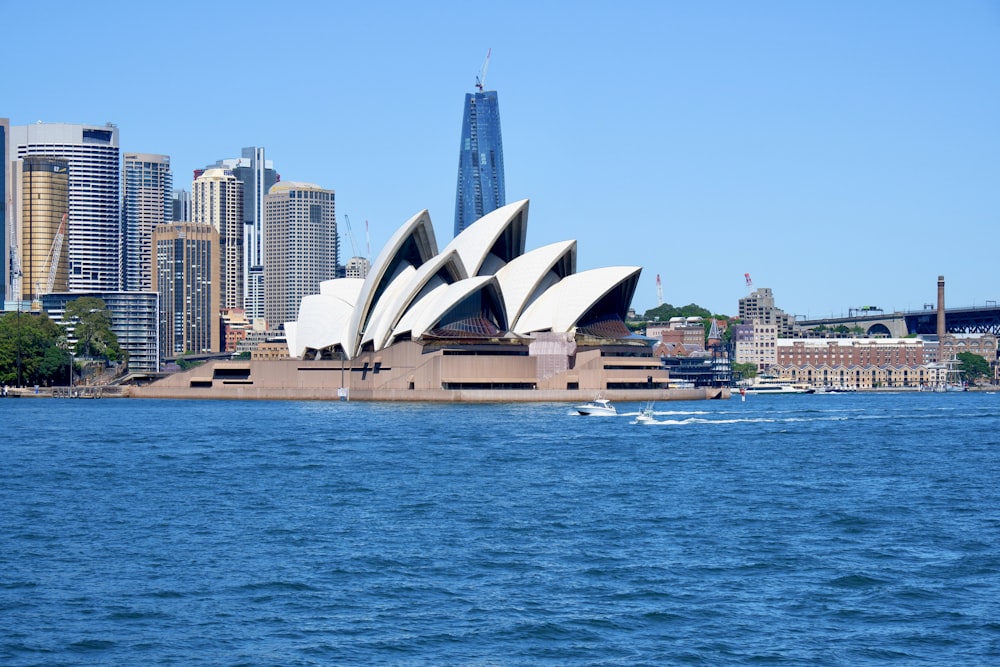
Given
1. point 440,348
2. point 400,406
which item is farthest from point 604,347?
point 400,406

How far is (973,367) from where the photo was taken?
169 meters

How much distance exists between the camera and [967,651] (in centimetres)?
1639

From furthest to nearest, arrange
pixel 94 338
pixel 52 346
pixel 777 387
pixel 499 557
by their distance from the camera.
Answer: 1. pixel 777 387
2. pixel 94 338
3. pixel 52 346
4. pixel 499 557

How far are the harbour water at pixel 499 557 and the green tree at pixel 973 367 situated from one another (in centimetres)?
13276

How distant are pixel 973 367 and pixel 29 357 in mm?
110969

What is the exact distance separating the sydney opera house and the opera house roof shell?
3.3 inches

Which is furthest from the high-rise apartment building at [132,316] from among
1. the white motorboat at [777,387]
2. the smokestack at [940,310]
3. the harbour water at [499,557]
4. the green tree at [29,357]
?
the harbour water at [499,557]

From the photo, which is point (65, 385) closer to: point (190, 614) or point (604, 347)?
point (604, 347)

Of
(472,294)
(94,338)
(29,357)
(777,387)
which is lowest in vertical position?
(777,387)

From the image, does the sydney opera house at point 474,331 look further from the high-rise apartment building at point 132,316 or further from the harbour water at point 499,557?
the high-rise apartment building at point 132,316

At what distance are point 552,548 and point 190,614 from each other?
22.7 ft

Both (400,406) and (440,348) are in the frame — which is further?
(440,348)

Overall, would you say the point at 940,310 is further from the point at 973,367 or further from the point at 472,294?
the point at 472,294

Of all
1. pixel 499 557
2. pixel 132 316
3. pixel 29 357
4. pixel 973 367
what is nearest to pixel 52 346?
pixel 29 357
